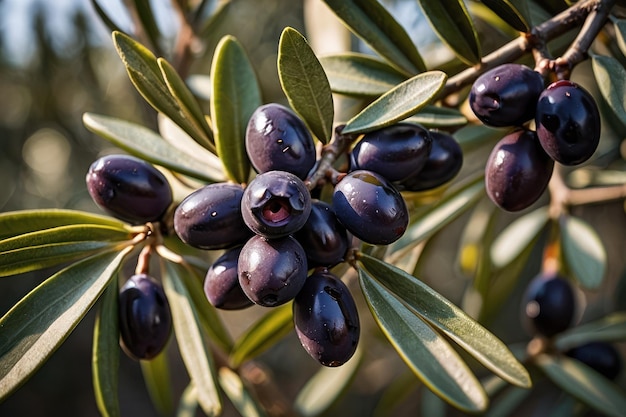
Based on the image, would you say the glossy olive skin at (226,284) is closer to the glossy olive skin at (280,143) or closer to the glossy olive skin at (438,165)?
the glossy olive skin at (280,143)

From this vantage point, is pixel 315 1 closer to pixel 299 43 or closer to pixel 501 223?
pixel 299 43

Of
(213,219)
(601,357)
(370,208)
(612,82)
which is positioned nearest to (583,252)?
(601,357)

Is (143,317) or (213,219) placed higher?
(213,219)

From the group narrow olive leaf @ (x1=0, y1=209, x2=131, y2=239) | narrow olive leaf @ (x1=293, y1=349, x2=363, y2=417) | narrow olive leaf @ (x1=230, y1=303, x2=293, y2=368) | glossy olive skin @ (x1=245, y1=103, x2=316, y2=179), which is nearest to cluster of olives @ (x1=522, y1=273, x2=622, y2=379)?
narrow olive leaf @ (x1=293, y1=349, x2=363, y2=417)

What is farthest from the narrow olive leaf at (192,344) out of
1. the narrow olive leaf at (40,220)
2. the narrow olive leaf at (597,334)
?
the narrow olive leaf at (597,334)

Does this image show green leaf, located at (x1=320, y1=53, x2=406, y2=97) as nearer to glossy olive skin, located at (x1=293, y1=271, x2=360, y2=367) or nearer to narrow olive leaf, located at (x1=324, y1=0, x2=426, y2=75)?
narrow olive leaf, located at (x1=324, y1=0, x2=426, y2=75)

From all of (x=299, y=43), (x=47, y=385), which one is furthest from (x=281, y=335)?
(x=47, y=385)

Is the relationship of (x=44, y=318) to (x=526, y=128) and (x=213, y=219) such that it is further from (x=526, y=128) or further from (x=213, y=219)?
(x=526, y=128)
